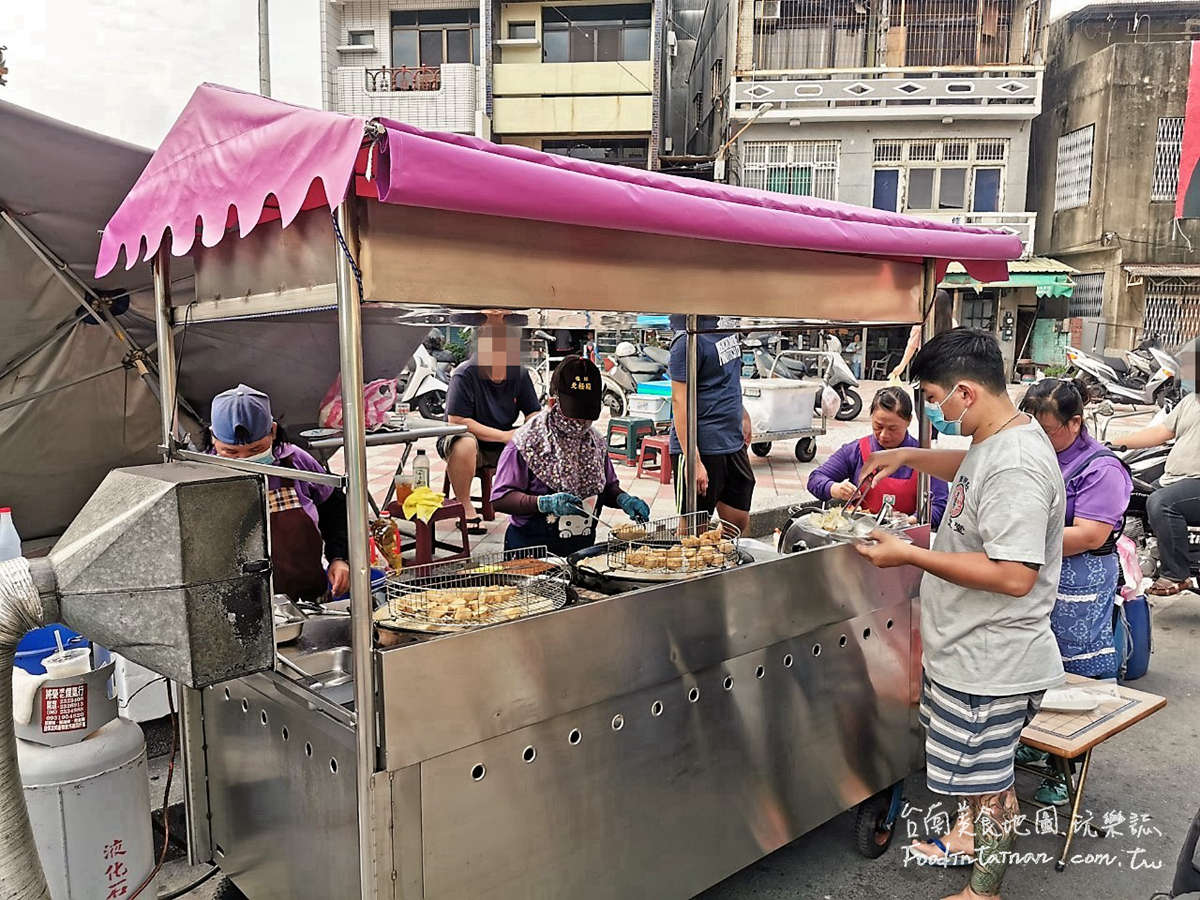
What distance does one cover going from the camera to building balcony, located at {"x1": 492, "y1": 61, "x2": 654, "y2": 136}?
771 inches

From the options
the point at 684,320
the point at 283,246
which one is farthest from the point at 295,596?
the point at 684,320

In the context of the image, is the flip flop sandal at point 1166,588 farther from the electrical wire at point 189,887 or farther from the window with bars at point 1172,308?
the window with bars at point 1172,308

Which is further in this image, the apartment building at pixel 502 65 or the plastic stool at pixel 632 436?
the apartment building at pixel 502 65

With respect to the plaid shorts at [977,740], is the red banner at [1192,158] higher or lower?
higher

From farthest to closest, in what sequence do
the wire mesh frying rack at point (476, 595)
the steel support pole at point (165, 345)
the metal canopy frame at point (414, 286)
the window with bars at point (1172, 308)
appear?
the window with bars at point (1172, 308) → the steel support pole at point (165, 345) → the wire mesh frying rack at point (476, 595) → the metal canopy frame at point (414, 286)

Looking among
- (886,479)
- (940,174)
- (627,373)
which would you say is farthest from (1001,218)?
(886,479)

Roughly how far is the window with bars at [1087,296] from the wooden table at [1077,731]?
2001cm

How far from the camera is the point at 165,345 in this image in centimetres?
272

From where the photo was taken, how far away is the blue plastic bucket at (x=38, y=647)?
2.75 metres

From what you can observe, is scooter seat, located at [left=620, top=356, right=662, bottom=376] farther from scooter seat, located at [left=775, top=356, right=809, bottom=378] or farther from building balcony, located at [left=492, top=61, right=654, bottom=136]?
building balcony, located at [left=492, top=61, right=654, bottom=136]

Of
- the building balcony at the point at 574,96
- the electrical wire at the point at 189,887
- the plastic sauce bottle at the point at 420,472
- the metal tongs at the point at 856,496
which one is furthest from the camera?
the building balcony at the point at 574,96

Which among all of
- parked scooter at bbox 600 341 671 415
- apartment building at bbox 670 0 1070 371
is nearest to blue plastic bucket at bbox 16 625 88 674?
parked scooter at bbox 600 341 671 415

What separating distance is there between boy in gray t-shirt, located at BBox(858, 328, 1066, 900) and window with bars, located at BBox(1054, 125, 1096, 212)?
21020 millimetres

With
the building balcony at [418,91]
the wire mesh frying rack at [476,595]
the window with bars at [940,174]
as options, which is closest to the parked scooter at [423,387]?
the wire mesh frying rack at [476,595]
